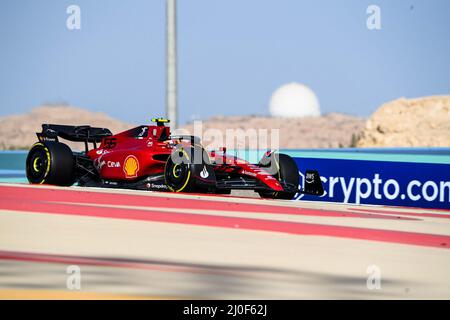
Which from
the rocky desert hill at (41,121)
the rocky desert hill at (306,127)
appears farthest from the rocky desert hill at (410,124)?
the rocky desert hill at (41,121)

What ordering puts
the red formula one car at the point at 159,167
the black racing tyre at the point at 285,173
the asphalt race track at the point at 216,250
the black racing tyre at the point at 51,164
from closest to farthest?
1. the asphalt race track at the point at 216,250
2. the red formula one car at the point at 159,167
3. the black racing tyre at the point at 285,173
4. the black racing tyre at the point at 51,164

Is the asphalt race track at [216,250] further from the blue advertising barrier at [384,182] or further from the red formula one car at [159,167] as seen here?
the blue advertising barrier at [384,182]

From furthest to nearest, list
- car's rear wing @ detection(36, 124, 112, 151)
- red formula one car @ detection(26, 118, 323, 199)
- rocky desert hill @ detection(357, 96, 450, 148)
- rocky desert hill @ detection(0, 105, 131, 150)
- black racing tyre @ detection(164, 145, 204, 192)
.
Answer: rocky desert hill @ detection(0, 105, 131, 150) < rocky desert hill @ detection(357, 96, 450, 148) < car's rear wing @ detection(36, 124, 112, 151) < red formula one car @ detection(26, 118, 323, 199) < black racing tyre @ detection(164, 145, 204, 192)

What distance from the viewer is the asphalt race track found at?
5578mm

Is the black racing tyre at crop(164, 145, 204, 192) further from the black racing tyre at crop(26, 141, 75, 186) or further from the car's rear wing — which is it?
the car's rear wing

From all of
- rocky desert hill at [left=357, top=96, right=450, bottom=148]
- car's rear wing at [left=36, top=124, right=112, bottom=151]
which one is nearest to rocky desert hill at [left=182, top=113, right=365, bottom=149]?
rocky desert hill at [left=357, top=96, right=450, bottom=148]

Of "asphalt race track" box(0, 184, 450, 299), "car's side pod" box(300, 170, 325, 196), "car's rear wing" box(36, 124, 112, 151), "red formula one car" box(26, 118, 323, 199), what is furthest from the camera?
"car's rear wing" box(36, 124, 112, 151)

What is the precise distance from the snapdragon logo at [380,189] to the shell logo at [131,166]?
2951mm

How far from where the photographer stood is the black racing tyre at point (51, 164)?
47.4 ft

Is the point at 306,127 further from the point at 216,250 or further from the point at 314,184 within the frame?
the point at 216,250

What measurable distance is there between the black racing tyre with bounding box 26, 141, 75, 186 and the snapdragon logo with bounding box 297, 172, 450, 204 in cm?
393

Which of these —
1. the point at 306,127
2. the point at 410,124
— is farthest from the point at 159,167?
the point at 306,127

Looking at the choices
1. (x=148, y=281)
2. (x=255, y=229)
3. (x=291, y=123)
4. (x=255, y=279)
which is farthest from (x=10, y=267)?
(x=291, y=123)

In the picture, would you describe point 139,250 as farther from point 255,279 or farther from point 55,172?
point 55,172
